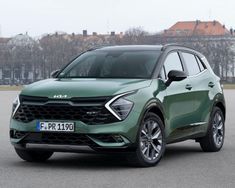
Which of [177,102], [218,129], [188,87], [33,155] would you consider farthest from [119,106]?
[218,129]

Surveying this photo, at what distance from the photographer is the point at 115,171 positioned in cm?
877

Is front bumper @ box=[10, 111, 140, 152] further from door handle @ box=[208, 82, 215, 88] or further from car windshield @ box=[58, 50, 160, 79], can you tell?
door handle @ box=[208, 82, 215, 88]

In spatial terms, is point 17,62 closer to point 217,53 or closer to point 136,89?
point 217,53

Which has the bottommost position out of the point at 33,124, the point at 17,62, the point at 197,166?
the point at 17,62

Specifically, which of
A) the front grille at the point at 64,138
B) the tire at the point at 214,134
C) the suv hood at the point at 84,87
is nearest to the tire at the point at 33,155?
the front grille at the point at 64,138

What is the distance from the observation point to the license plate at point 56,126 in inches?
343

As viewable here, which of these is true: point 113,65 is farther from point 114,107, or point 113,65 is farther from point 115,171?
point 115,171

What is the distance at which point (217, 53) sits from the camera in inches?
5044

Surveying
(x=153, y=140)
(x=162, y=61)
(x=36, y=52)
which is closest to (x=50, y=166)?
(x=153, y=140)

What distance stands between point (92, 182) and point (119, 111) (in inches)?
46.8

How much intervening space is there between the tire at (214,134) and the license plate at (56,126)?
301 centimetres

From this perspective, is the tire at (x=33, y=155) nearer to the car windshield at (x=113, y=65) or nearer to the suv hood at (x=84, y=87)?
the suv hood at (x=84, y=87)

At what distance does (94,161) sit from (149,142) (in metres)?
0.99

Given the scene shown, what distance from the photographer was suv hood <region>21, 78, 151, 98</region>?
8797 millimetres
